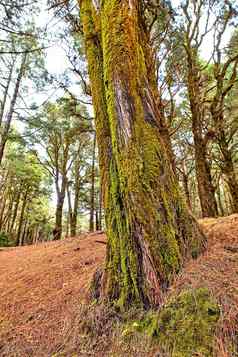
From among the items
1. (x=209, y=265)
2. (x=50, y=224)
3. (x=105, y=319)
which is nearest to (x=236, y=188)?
(x=209, y=265)

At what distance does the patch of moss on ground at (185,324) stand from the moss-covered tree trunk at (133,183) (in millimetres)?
160

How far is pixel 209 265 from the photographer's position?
6.81ft

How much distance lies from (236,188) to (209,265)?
6509 mm

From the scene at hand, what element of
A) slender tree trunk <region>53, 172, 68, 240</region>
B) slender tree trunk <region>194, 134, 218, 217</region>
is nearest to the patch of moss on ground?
slender tree trunk <region>194, 134, 218, 217</region>

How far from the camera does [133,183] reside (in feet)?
6.98

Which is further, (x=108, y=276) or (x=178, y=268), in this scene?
(x=108, y=276)

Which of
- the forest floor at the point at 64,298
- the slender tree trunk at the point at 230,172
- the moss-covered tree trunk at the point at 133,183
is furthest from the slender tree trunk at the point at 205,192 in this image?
the moss-covered tree trunk at the point at 133,183

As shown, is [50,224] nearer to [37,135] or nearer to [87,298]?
[37,135]

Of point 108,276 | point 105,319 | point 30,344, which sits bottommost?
point 30,344

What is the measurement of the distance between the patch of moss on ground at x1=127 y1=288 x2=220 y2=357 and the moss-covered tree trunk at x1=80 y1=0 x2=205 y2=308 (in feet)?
0.52

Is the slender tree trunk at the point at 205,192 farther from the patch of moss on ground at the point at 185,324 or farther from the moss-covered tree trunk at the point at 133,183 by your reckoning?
the patch of moss on ground at the point at 185,324

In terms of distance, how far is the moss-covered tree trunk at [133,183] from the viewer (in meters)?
2.02

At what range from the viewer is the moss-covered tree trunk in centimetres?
202

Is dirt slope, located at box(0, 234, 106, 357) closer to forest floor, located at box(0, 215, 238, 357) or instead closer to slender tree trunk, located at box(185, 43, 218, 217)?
forest floor, located at box(0, 215, 238, 357)
